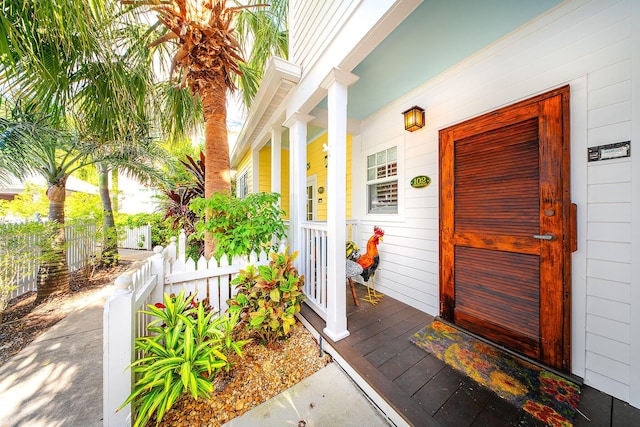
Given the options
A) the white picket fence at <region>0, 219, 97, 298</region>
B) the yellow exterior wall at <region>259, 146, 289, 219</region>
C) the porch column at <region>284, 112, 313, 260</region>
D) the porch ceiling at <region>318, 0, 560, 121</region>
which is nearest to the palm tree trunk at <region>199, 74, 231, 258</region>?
the porch column at <region>284, 112, 313, 260</region>

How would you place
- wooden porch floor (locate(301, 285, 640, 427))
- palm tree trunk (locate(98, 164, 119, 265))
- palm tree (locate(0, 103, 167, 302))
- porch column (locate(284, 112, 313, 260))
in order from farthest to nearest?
palm tree trunk (locate(98, 164, 119, 265))
porch column (locate(284, 112, 313, 260))
palm tree (locate(0, 103, 167, 302))
wooden porch floor (locate(301, 285, 640, 427))

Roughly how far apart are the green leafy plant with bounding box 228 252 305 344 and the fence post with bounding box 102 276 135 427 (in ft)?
2.57

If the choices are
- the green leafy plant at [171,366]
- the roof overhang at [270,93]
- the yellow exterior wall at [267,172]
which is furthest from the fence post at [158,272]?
the yellow exterior wall at [267,172]

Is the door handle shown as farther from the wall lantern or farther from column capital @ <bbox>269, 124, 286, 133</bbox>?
column capital @ <bbox>269, 124, 286, 133</bbox>

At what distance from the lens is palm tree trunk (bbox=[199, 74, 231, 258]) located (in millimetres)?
2910

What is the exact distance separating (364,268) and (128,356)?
2358 millimetres

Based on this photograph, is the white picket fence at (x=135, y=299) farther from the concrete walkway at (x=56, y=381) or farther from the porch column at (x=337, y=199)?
the porch column at (x=337, y=199)

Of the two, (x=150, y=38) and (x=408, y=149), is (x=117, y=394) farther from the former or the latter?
(x=150, y=38)

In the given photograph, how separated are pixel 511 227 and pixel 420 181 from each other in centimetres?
105

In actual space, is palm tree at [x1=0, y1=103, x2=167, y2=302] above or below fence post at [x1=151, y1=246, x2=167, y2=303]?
above

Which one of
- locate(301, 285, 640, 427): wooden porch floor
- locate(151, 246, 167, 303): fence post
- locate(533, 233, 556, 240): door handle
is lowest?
locate(301, 285, 640, 427): wooden porch floor

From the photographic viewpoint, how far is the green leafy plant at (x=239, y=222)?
2492mm

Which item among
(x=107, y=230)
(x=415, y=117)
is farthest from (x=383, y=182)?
(x=107, y=230)

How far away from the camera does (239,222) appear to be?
2.63m
